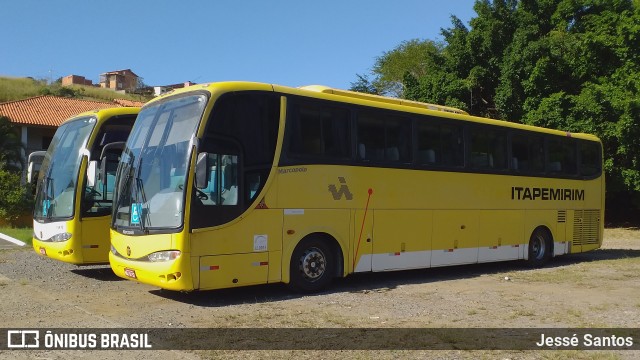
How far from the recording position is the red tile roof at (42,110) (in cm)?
3681

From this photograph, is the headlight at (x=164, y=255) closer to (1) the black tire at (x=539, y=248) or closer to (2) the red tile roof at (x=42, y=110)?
(1) the black tire at (x=539, y=248)

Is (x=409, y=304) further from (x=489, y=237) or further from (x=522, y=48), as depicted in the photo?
(x=522, y=48)

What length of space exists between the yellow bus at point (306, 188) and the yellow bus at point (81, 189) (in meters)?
2.03

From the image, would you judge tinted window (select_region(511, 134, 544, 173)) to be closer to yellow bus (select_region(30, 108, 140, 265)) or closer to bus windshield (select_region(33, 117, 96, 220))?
yellow bus (select_region(30, 108, 140, 265))

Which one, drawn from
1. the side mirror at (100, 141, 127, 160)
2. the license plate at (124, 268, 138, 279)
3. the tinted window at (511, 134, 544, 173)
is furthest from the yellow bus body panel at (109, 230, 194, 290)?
the tinted window at (511, 134, 544, 173)

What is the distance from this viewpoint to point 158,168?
29.9 feet

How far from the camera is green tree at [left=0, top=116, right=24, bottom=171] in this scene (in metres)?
30.8

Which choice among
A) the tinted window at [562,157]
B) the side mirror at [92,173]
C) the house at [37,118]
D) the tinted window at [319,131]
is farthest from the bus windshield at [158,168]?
the house at [37,118]

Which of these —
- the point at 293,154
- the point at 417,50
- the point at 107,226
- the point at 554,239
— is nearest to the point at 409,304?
the point at 293,154

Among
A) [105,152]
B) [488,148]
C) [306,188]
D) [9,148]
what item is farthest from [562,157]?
[9,148]

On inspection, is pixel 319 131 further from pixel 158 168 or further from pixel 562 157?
pixel 562 157

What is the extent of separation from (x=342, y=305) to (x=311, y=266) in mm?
1243

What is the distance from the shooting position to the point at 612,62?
2606 cm

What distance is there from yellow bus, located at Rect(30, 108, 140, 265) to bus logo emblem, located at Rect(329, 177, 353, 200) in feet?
14.4
